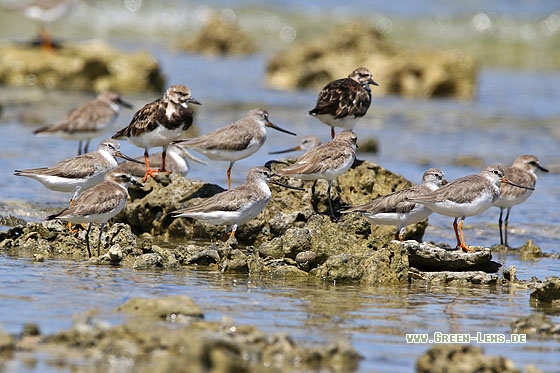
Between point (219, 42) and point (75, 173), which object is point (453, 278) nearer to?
point (75, 173)

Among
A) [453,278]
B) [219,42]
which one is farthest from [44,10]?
[453,278]

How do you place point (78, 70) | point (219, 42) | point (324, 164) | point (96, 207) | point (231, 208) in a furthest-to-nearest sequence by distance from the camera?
1. point (219, 42)
2. point (78, 70)
3. point (324, 164)
4. point (231, 208)
5. point (96, 207)

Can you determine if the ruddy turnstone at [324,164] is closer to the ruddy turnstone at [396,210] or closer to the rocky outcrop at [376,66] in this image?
the ruddy turnstone at [396,210]

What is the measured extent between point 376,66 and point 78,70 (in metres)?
9.08

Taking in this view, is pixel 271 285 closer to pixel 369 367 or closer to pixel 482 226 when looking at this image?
pixel 369 367

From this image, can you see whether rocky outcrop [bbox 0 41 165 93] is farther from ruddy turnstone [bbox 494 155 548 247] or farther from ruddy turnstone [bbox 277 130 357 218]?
ruddy turnstone [bbox 277 130 357 218]

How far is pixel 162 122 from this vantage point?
1231 centimetres

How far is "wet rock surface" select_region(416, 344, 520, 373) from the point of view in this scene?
613 cm

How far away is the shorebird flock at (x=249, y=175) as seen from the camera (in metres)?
10.2

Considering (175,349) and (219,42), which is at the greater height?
(219,42)

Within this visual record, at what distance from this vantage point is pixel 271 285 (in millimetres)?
8766

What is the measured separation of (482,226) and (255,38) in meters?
27.9

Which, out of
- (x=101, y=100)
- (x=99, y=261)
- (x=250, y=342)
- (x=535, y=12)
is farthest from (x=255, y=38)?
(x=250, y=342)

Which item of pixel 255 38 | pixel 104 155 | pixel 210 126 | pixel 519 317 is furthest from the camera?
pixel 255 38
